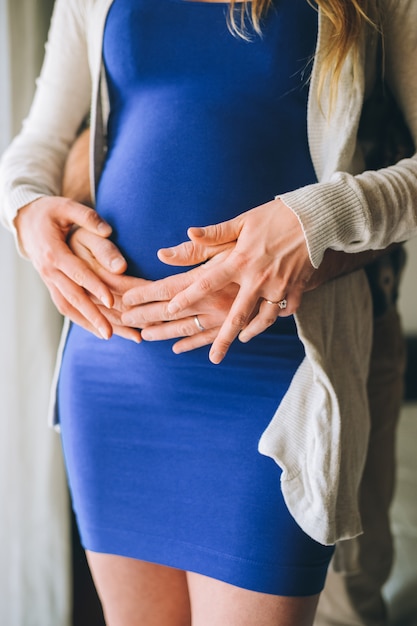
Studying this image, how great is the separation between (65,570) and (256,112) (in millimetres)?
1182

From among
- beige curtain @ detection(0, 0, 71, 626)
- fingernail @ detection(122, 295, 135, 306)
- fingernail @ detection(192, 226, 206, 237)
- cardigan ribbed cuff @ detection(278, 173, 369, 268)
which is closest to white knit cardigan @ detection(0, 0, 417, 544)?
cardigan ribbed cuff @ detection(278, 173, 369, 268)

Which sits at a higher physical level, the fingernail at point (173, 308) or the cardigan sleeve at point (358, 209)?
the cardigan sleeve at point (358, 209)

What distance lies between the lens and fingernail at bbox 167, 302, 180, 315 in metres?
0.75

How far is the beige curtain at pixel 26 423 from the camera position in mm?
1310

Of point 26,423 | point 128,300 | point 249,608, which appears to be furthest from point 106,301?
point 26,423

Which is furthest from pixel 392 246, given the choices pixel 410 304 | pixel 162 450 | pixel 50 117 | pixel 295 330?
pixel 410 304

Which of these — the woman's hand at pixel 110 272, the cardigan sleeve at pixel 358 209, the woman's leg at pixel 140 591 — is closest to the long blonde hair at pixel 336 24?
the cardigan sleeve at pixel 358 209

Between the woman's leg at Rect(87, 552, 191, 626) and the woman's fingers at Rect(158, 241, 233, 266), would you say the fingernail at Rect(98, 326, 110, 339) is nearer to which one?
the woman's fingers at Rect(158, 241, 233, 266)

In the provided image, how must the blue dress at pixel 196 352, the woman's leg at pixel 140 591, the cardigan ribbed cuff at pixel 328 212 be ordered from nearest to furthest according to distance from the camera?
the cardigan ribbed cuff at pixel 328 212, the blue dress at pixel 196 352, the woman's leg at pixel 140 591

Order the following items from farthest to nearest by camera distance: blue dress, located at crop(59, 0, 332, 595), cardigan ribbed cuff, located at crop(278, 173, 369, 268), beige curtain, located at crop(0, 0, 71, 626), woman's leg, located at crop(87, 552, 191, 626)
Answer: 1. beige curtain, located at crop(0, 0, 71, 626)
2. woman's leg, located at crop(87, 552, 191, 626)
3. blue dress, located at crop(59, 0, 332, 595)
4. cardigan ribbed cuff, located at crop(278, 173, 369, 268)

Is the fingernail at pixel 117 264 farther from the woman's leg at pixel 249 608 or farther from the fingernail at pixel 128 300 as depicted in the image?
the woman's leg at pixel 249 608

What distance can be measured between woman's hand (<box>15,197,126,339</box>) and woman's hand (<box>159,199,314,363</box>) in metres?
0.13

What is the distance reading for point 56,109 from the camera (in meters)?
1.03

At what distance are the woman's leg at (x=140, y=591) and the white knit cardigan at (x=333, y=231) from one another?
300 mm
